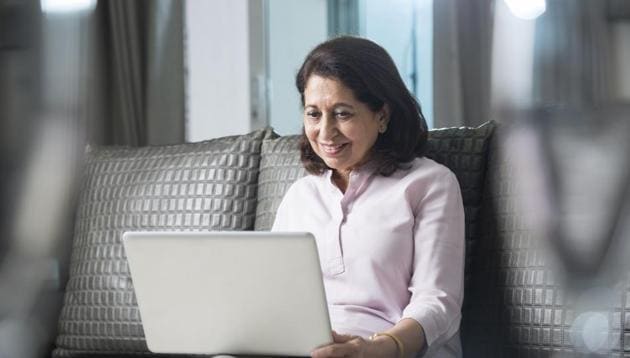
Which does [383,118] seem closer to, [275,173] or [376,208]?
[376,208]

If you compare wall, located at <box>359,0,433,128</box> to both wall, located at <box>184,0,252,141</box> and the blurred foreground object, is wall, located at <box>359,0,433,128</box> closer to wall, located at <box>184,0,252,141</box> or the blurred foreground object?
wall, located at <box>184,0,252,141</box>

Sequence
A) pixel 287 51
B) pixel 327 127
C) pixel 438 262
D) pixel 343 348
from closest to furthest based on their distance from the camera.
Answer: pixel 343 348, pixel 438 262, pixel 327 127, pixel 287 51

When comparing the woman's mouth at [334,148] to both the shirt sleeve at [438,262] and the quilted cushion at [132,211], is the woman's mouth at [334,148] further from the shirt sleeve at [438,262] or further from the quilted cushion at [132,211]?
the quilted cushion at [132,211]

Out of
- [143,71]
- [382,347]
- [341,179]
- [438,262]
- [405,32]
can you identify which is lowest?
[382,347]

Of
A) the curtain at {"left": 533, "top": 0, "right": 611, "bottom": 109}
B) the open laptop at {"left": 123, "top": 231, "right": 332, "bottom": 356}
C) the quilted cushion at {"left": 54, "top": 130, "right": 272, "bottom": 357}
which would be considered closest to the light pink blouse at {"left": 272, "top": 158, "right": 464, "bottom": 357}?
the open laptop at {"left": 123, "top": 231, "right": 332, "bottom": 356}

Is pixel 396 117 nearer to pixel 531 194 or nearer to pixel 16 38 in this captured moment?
pixel 531 194

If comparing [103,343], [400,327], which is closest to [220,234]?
[400,327]

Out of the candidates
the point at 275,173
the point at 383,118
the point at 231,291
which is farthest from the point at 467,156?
the point at 231,291

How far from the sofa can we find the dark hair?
7 cm

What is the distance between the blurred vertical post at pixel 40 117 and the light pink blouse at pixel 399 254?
3.74ft

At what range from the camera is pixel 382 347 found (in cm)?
155

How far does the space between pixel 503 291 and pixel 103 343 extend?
38.8 inches

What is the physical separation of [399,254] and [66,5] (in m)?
1.82

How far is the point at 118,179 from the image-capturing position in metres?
2.38
